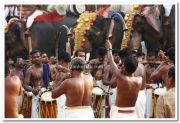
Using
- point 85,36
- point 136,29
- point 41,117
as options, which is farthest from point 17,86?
point 136,29

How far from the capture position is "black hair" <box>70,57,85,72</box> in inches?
305

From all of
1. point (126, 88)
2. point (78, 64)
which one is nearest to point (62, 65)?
point (78, 64)

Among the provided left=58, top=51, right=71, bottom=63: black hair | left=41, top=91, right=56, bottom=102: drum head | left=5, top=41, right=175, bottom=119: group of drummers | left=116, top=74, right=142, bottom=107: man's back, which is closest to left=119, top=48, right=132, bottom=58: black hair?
left=5, top=41, right=175, bottom=119: group of drummers

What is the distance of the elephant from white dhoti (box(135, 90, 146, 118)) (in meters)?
0.66

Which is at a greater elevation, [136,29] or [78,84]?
[136,29]

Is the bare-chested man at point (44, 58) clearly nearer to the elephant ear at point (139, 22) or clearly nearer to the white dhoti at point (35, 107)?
the white dhoti at point (35, 107)

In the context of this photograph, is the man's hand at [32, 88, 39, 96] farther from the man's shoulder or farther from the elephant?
the elephant

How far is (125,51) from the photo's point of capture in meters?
8.11

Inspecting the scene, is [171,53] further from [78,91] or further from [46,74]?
[46,74]

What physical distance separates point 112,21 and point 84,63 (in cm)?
75

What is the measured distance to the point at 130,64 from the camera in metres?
7.62

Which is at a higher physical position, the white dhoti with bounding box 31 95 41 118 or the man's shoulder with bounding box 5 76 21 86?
the man's shoulder with bounding box 5 76 21 86

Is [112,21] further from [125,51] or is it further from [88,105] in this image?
[88,105]

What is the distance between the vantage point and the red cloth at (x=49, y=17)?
8.05 m
